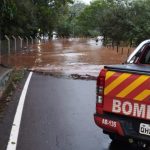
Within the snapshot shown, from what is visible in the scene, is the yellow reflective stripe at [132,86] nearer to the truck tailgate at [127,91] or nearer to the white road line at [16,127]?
Answer: the truck tailgate at [127,91]

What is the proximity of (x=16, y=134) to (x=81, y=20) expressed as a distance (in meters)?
121

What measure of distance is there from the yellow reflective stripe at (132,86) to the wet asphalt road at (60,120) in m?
1.40

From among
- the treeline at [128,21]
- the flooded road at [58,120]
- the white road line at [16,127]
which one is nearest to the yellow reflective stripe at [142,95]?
the flooded road at [58,120]

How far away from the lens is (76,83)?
16.2 metres

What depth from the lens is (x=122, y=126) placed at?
6.46 meters

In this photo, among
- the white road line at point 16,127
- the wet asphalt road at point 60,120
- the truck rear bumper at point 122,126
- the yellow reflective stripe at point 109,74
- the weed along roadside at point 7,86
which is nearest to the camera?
the truck rear bumper at point 122,126

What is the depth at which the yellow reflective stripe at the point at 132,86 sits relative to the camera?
627cm

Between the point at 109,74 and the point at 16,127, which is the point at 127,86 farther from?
the point at 16,127

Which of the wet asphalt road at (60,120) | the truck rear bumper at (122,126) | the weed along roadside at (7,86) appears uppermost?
the truck rear bumper at (122,126)

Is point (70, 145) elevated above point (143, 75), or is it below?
below

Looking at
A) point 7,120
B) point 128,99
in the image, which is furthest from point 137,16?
point 128,99

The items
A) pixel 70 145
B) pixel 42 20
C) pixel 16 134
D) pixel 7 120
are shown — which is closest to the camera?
pixel 70 145

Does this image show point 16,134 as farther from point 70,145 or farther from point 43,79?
point 43,79

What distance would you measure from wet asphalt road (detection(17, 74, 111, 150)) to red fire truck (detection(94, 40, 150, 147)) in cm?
108
